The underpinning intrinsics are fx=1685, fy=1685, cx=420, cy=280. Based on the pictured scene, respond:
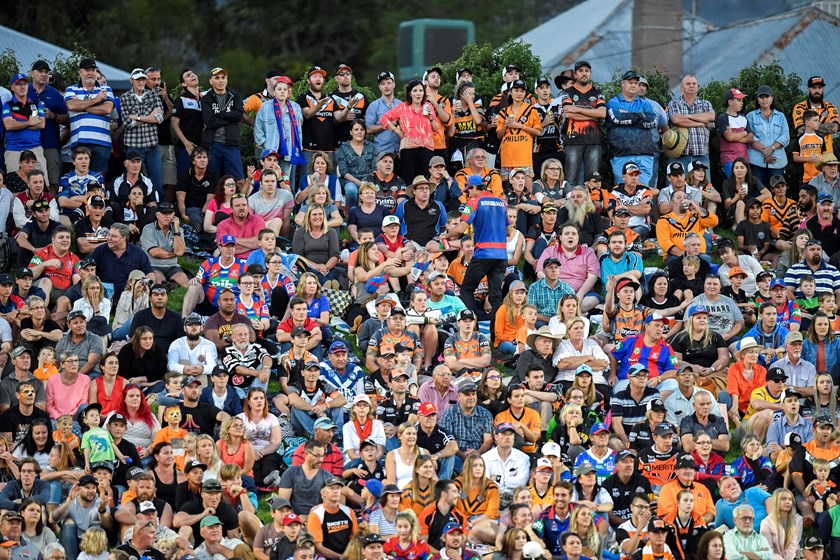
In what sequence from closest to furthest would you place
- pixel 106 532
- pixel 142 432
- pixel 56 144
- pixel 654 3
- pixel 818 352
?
pixel 106 532 → pixel 142 432 → pixel 818 352 → pixel 56 144 → pixel 654 3

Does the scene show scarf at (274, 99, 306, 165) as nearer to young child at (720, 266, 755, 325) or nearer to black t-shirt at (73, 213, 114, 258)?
black t-shirt at (73, 213, 114, 258)

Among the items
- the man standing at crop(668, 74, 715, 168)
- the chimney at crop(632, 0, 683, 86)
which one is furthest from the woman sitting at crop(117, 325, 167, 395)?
the chimney at crop(632, 0, 683, 86)

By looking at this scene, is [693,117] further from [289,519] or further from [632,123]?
[289,519]

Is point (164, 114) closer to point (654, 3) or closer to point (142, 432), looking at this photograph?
point (142, 432)

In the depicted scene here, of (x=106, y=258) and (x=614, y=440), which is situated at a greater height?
(x=106, y=258)

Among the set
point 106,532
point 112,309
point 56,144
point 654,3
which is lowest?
point 106,532

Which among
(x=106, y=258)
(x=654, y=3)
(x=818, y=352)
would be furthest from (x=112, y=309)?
(x=654, y=3)

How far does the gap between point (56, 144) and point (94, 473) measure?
6620 millimetres

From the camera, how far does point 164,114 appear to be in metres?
21.5

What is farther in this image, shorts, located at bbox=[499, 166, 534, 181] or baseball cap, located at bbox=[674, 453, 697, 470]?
shorts, located at bbox=[499, 166, 534, 181]

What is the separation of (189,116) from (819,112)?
27.9ft

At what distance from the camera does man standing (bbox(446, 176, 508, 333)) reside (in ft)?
63.2

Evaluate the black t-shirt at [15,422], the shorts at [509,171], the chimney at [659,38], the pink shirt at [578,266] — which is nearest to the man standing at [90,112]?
the shorts at [509,171]

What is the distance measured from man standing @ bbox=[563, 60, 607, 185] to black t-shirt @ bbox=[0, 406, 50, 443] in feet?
27.9
